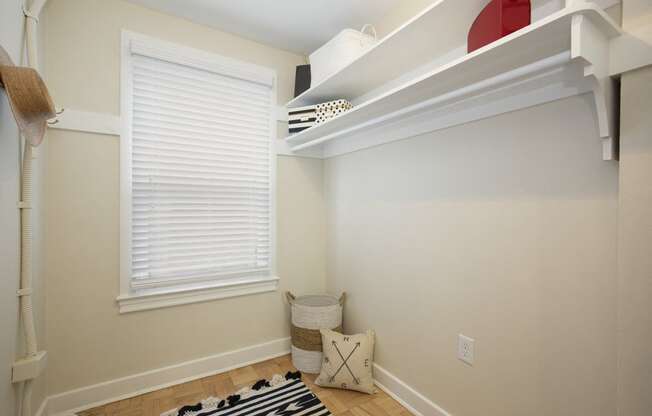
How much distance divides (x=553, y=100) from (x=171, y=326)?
2.31m

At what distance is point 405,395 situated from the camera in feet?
5.49

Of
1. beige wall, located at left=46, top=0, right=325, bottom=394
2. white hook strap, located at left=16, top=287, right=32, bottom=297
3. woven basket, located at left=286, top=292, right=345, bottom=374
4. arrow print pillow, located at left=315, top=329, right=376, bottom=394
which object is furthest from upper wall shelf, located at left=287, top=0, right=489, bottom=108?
white hook strap, located at left=16, top=287, right=32, bottom=297

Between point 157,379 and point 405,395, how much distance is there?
4.93ft

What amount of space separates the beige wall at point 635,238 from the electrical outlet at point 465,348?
1.79ft

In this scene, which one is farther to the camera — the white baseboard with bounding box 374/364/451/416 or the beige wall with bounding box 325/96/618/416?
the white baseboard with bounding box 374/364/451/416

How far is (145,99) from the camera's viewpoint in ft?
5.97

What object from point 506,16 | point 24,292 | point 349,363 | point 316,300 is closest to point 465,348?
point 349,363

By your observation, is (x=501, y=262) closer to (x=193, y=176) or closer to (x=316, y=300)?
(x=316, y=300)

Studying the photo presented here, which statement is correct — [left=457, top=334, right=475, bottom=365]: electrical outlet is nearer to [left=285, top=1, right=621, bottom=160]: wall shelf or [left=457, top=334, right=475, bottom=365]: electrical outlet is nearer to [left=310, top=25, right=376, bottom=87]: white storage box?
[left=285, top=1, right=621, bottom=160]: wall shelf

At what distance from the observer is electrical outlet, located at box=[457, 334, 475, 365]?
137 centimetres

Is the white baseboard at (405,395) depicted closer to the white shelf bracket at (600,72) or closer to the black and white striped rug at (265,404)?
the black and white striped rug at (265,404)

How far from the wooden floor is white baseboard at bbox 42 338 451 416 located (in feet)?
0.12

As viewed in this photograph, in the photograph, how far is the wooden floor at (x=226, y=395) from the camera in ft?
5.33

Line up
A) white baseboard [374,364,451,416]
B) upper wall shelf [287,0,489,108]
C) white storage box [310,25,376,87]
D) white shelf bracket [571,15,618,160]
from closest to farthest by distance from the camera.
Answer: white shelf bracket [571,15,618,160], upper wall shelf [287,0,489,108], white baseboard [374,364,451,416], white storage box [310,25,376,87]
